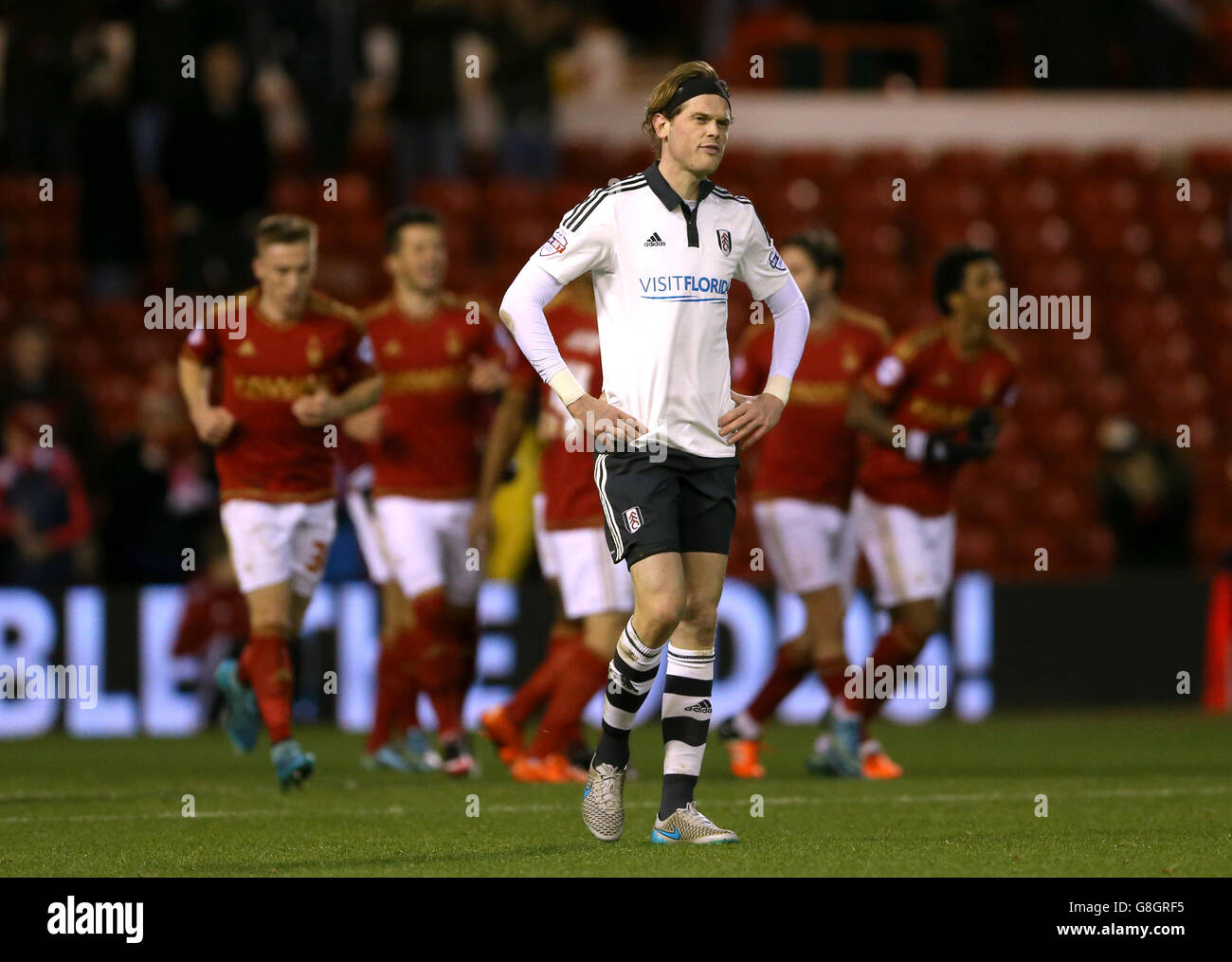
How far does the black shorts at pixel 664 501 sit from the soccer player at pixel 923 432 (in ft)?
10.6

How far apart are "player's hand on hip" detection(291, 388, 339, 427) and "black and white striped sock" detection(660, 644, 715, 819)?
2.58 metres

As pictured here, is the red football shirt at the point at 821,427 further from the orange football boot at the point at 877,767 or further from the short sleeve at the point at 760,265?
the short sleeve at the point at 760,265

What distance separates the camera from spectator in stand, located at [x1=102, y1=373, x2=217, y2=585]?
1297 cm

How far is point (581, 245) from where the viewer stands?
21.2 ft

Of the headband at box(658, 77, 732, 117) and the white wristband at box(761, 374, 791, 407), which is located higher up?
the headband at box(658, 77, 732, 117)

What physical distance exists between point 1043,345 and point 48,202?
8476 millimetres

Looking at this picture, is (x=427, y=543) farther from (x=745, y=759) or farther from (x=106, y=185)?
(x=106, y=185)

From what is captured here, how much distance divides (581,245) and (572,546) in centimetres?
289

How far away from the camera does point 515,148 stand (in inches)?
690

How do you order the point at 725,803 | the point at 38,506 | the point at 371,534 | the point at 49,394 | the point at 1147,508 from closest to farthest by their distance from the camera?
the point at 725,803 < the point at 371,534 < the point at 38,506 < the point at 49,394 < the point at 1147,508

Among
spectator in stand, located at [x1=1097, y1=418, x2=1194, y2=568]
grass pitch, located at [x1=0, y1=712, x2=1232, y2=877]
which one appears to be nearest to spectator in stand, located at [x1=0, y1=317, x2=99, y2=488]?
grass pitch, located at [x1=0, y1=712, x2=1232, y2=877]

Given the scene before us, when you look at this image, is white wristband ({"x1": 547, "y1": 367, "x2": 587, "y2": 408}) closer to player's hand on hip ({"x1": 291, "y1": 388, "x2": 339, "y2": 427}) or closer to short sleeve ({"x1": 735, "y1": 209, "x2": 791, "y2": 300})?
short sleeve ({"x1": 735, "y1": 209, "x2": 791, "y2": 300})

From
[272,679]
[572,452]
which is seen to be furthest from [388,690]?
[572,452]
